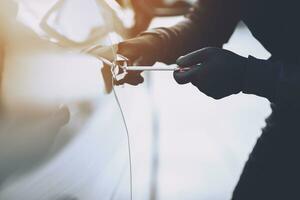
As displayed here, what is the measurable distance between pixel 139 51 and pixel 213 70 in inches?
10.9

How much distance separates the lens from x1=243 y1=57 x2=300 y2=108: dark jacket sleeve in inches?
58.1

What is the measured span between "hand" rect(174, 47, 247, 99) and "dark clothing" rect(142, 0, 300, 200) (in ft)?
0.12

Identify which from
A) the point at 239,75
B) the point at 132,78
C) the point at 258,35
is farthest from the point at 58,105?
the point at 258,35

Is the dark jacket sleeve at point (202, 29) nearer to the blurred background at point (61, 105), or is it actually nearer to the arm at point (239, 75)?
the blurred background at point (61, 105)

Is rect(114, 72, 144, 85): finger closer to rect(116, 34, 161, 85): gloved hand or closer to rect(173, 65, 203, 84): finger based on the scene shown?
rect(116, 34, 161, 85): gloved hand

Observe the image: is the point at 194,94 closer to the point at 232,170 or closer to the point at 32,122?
the point at 232,170

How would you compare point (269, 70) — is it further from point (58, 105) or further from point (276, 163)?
point (58, 105)

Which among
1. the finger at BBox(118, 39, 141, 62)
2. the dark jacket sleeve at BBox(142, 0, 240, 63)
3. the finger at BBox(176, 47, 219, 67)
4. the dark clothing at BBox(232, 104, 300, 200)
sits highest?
the finger at BBox(176, 47, 219, 67)

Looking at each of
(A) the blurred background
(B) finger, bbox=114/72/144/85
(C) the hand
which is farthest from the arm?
(A) the blurred background

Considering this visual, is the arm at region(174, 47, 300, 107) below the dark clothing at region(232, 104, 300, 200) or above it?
above

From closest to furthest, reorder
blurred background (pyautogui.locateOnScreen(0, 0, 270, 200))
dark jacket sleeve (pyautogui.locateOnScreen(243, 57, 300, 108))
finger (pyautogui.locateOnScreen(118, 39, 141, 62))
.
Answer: blurred background (pyautogui.locateOnScreen(0, 0, 270, 200)) < dark jacket sleeve (pyautogui.locateOnScreen(243, 57, 300, 108)) < finger (pyautogui.locateOnScreen(118, 39, 141, 62))

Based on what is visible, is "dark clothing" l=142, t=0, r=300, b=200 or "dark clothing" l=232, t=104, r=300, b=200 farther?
"dark clothing" l=232, t=104, r=300, b=200

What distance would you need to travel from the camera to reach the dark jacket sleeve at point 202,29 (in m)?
1.89

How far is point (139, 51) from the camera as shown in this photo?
5.61 ft
